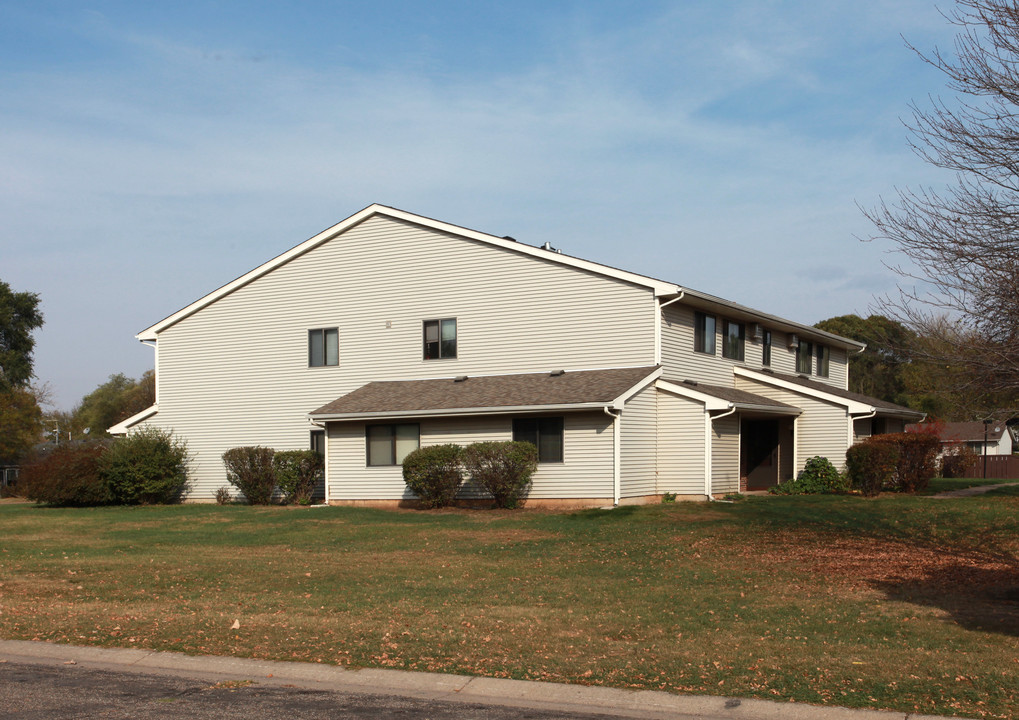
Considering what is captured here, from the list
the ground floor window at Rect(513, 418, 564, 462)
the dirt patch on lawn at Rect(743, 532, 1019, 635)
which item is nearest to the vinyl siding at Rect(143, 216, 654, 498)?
the ground floor window at Rect(513, 418, 564, 462)

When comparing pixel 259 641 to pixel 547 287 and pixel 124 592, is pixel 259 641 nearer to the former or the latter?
pixel 124 592

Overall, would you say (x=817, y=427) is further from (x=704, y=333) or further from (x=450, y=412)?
Result: (x=450, y=412)

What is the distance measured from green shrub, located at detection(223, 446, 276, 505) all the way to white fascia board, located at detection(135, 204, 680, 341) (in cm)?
539

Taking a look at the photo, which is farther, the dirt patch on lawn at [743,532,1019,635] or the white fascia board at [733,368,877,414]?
the white fascia board at [733,368,877,414]

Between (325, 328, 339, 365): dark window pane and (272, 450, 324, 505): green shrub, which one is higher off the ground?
(325, 328, 339, 365): dark window pane

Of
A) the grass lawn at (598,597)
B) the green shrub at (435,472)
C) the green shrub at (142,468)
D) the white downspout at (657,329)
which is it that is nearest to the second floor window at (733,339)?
the white downspout at (657,329)

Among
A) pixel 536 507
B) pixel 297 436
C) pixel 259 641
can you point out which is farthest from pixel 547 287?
pixel 259 641

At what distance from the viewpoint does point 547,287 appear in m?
26.7

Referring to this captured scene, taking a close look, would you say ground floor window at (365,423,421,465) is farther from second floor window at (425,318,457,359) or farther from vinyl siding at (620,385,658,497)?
vinyl siding at (620,385,658,497)

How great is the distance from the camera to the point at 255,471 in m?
28.9

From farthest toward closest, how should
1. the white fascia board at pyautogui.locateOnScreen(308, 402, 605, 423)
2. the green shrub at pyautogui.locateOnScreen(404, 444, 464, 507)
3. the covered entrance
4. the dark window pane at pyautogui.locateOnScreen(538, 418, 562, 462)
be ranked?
1. the covered entrance
2. the dark window pane at pyautogui.locateOnScreen(538, 418, 562, 462)
3. the green shrub at pyautogui.locateOnScreen(404, 444, 464, 507)
4. the white fascia board at pyautogui.locateOnScreen(308, 402, 605, 423)

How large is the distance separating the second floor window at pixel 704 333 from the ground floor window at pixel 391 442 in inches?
320

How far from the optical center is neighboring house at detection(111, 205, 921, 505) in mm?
24641

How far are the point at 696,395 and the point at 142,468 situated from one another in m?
16.5
